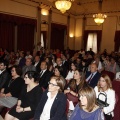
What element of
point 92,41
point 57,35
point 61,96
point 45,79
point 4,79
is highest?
point 57,35

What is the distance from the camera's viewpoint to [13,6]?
10.2 metres

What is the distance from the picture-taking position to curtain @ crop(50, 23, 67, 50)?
44.0 ft

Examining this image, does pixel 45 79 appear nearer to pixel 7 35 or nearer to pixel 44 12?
pixel 7 35

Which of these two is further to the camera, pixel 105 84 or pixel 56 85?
pixel 105 84

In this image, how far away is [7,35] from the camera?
10.2 m

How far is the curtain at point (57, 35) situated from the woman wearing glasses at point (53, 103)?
34.8 ft

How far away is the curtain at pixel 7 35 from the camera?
991 cm

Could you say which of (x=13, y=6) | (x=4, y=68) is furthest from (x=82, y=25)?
(x=4, y=68)

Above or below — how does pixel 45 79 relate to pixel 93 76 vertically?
below

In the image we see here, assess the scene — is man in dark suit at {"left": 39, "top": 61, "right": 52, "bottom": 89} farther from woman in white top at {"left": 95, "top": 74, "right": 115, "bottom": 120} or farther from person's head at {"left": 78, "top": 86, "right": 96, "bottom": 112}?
person's head at {"left": 78, "top": 86, "right": 96, "bottom": 112}

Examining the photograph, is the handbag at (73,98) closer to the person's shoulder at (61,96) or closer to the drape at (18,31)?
the person's shoulder at (61,96)

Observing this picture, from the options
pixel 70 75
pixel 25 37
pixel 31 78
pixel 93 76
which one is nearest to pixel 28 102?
pixel 31 78

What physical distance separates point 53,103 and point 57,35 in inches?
454

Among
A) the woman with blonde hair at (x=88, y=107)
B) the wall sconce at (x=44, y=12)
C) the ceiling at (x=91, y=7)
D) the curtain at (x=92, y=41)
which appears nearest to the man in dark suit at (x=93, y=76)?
the woman with blonde hair at (x=88, y=107)
